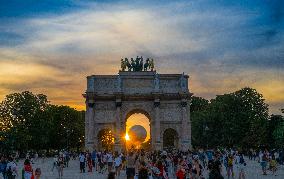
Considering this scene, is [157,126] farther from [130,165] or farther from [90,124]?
[130,165]

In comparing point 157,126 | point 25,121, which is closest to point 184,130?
point 157,126

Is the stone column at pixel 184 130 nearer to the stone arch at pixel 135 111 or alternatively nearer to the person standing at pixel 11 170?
the stone arch at pixel 135 111

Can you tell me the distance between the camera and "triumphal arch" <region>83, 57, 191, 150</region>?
2084 inches

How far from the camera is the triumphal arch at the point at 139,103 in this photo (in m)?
52.9

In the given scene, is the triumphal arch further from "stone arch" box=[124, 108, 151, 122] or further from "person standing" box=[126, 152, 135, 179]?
"person standing" box=[126, 152, 135, 179]

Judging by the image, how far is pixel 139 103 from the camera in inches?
2122

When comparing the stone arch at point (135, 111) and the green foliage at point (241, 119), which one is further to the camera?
the green foliage at point (241, 119)

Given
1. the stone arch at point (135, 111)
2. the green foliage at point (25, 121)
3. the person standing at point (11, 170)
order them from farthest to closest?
the green foliage at point (25, 121)
the stone arch at point (135, 111)
the person standing at point (11, 170)

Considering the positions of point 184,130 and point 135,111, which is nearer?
point 184,130

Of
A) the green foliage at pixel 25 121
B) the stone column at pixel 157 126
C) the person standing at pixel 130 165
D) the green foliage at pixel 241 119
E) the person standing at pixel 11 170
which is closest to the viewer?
the person standing at pixel 11 170

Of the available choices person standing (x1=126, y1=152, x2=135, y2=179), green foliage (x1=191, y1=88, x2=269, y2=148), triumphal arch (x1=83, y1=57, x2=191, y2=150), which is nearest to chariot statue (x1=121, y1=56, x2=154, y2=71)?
triumphal arch (x1=83, y1=57, x2=191, y2=150)

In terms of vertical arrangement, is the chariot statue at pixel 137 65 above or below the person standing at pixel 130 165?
above

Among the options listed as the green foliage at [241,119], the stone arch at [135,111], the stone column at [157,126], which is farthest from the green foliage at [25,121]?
the green foliage at [241,119]

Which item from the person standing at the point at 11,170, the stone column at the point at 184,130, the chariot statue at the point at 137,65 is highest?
the chariot statue at the point at 137,65
